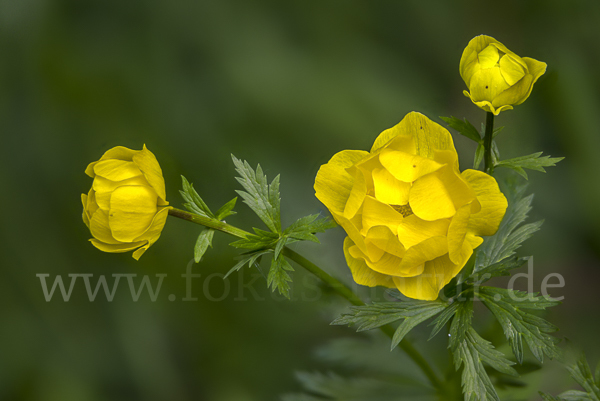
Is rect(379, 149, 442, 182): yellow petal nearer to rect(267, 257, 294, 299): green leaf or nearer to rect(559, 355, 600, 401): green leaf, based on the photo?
rect(267, 257, 294, 299): green leaf

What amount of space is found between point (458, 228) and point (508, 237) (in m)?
0.39

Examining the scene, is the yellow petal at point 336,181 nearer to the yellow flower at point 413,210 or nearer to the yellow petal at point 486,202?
the yellow flower at point 413,210

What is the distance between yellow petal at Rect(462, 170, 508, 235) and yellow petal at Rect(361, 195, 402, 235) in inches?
5.6

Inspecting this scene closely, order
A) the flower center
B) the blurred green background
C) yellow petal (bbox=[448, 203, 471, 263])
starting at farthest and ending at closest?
the blurred green background < the flower center < yellow petal (bbox=[448, 203, 471, 263])

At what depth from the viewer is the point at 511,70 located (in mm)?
773

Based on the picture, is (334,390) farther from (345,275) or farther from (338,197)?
(338,197)

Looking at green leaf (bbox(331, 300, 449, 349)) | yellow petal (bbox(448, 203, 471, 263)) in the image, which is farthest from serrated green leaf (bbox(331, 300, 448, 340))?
yellow petal (bbox(448, 203, 471, 263))

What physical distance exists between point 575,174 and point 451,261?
46.7 inches

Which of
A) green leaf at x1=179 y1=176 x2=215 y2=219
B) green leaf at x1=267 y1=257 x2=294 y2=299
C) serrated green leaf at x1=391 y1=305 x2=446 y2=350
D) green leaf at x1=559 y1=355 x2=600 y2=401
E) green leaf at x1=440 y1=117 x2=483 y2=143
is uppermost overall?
green leaf at x1=440 y1=117 x2=483 y2=143

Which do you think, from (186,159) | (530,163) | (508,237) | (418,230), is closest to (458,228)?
(418,230)

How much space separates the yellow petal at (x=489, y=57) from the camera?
2.55 feet

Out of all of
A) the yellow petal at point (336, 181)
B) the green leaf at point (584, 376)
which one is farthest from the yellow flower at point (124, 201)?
the green leaf at point (584, 376)

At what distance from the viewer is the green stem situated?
831 mm

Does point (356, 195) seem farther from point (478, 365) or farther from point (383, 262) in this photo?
point (478, 365)
